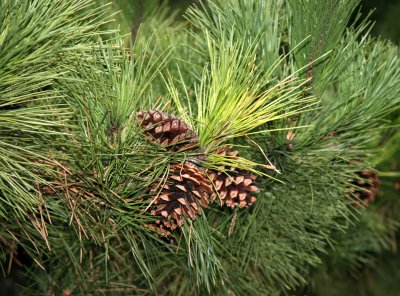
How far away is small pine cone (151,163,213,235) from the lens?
0.87 m

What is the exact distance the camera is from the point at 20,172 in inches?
34.3

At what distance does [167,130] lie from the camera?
2.84 ft

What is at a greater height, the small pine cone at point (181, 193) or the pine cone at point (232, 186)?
the pine cone at point (232, 186)

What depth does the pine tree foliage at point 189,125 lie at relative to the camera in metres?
0.86

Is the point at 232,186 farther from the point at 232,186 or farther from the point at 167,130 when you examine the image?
the point at 167,130

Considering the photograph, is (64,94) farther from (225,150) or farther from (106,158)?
(225,150)

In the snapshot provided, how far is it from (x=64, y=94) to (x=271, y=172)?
1.02ft

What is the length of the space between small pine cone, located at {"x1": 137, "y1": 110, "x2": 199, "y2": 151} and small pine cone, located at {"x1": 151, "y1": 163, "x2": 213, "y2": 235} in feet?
0.09

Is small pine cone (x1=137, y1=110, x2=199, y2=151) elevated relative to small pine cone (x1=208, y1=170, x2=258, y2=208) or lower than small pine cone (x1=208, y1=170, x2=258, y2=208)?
elevated

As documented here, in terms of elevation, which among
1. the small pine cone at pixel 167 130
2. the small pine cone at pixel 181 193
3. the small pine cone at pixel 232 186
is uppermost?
the small pine cone at pixel 167 130

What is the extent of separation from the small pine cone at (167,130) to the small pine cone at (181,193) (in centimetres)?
3

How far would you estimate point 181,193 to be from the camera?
877 mm

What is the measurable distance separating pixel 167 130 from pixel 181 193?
8 cm

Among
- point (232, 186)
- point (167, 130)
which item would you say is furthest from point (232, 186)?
point (167, 130)
